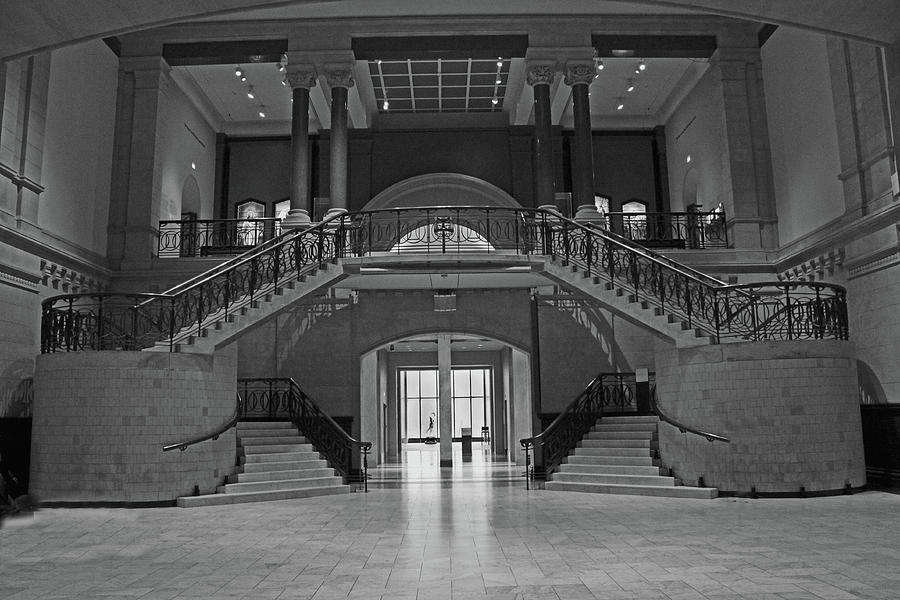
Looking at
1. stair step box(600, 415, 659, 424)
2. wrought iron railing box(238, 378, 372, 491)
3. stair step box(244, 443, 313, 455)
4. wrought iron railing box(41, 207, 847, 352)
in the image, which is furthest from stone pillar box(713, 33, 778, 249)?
stair step box(244, 443, 313, 455)

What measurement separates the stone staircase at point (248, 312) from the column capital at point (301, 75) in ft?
18.3

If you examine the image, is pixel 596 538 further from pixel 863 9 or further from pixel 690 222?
pixel 690 222

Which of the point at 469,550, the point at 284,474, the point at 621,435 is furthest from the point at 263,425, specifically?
the point at 469,550

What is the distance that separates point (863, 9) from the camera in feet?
24.6

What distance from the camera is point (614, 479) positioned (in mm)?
12125

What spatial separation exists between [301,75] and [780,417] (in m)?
→ 12.2

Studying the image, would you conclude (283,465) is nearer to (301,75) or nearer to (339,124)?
(339,124)

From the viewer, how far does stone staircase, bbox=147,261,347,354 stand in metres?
11.8

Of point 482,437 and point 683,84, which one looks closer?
point 683,84

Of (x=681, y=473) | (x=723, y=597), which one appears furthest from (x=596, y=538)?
(x=681, y=473)

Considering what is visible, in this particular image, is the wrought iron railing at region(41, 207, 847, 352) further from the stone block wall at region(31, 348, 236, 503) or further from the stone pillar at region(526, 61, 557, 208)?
the stone pillar at region(526, 61, 557, 208)

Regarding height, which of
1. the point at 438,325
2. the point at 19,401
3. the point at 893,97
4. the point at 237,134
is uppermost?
the point at 237,134

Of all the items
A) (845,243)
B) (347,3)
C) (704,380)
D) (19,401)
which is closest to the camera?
(704,380)

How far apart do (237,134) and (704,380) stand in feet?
52.7
